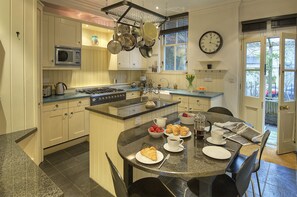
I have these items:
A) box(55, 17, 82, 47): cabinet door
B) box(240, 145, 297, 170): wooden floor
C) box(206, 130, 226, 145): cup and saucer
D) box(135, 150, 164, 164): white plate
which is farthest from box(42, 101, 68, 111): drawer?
box(240, 145, 297, 170): wooden floor

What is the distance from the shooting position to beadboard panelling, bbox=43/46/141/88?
12.5 feet

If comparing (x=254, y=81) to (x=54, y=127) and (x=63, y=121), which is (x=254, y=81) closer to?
(x=63, y=121)

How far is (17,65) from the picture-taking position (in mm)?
1614

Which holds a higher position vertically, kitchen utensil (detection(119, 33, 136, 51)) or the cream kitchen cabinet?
kitchen utensil (detection(119, 33, 136, 51))

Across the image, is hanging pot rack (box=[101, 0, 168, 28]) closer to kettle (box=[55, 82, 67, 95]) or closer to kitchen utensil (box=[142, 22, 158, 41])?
kitchen utensil (box=[142, 22, 158, 41])

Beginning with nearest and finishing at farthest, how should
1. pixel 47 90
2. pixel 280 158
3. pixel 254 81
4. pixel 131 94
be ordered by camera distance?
pixel 280 158 < pixel 47 90 < pixel 254 81 < pixel 131 94

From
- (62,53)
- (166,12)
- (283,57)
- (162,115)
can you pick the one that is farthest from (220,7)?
(62,53)

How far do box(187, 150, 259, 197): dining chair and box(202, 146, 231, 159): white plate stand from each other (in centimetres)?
13

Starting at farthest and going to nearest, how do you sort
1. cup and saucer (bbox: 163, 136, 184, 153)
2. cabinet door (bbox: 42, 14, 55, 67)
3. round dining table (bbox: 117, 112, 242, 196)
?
cabinet door (bbox: 42, 14, 55, 67), cup and saucer (bbox: 163, 136, 184, 153), round dining table (bbox: 117, 112, 242, 196)

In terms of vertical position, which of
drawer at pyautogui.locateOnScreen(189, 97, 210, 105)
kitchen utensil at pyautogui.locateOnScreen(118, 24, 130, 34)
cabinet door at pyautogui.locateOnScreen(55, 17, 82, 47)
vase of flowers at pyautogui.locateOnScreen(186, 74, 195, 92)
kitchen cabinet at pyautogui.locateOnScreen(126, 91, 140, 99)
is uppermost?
cabinet door at pyautogui.locateOnScreen(55, 17, 82, 47)

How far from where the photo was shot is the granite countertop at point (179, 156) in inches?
45.5

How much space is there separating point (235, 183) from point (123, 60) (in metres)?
3.94

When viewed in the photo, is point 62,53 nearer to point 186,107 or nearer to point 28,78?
point 28,78

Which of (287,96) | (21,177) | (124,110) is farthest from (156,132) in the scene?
(287,96)
